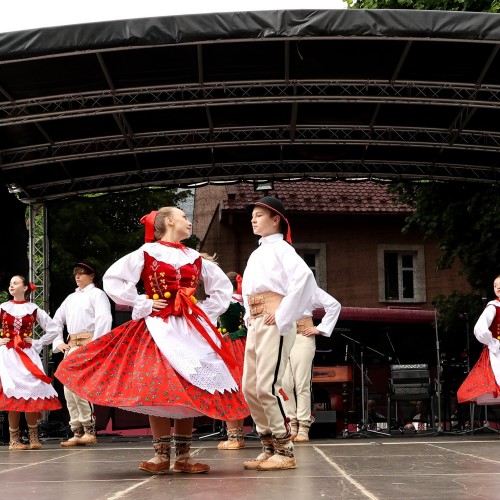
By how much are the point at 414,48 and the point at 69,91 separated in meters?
3.98

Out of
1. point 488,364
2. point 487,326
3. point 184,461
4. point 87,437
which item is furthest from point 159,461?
point 488,364

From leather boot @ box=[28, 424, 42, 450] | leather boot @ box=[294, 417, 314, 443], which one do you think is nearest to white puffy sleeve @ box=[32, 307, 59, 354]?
leather boot @ box=[28, 424, 42, 450]

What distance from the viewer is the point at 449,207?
1678cm

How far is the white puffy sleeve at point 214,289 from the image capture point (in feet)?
22.0

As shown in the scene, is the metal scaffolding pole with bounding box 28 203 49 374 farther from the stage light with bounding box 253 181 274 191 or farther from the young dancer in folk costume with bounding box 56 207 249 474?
the young dancer in folk costume with bounding box 56 207 249 474

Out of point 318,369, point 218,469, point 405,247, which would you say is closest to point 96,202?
point 405,247

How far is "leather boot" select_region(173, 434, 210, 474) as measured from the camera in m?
6.25

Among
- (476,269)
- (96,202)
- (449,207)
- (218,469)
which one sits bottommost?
(218,469)

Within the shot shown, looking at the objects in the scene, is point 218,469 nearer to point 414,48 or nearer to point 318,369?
point 414,48

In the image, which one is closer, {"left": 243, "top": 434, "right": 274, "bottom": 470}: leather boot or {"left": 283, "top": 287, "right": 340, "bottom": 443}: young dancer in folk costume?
{"left": 243, "top": 434, "right": 274, "bottom": 470}: leather boot

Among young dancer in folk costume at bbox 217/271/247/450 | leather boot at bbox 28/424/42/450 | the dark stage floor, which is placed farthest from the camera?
leather boot at bbox 28/424/42/450

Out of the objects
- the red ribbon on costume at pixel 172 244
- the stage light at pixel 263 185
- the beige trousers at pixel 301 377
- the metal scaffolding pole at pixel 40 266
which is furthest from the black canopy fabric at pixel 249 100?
the red ribbon on costume at pixel 172 244

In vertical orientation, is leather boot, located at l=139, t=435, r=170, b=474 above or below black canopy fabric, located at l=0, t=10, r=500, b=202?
below

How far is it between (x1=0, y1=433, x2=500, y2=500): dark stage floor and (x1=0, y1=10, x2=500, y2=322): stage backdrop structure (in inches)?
162
